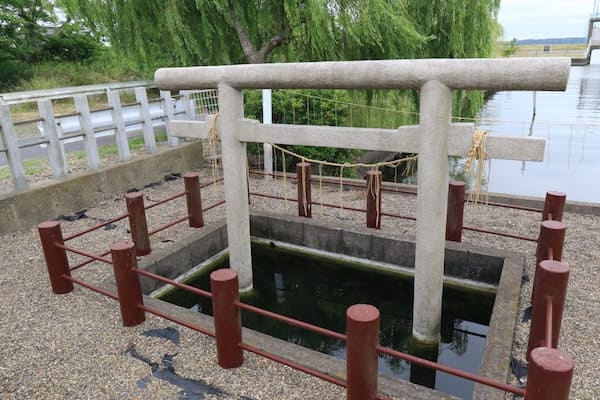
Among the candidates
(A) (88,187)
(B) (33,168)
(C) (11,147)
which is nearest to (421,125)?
(C) (11,147)

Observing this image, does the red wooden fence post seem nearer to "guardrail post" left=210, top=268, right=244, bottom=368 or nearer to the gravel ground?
the gravel ground

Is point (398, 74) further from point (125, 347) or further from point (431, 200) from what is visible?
point (125, 347)

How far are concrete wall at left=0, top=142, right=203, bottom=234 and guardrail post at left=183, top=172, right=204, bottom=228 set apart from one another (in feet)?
7.19

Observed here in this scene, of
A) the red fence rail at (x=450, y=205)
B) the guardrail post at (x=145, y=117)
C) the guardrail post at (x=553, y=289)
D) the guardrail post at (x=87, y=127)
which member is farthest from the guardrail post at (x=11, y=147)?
the guardrail post at (x=553, y=289)

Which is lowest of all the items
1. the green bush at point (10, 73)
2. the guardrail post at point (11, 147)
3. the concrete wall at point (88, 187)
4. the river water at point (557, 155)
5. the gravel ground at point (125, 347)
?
the river water at point (557, 155)

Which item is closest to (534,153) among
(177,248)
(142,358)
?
(142,358)

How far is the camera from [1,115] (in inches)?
249

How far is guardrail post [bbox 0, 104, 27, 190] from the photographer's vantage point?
20.9ft

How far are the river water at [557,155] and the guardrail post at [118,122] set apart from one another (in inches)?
254

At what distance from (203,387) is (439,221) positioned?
2.30m

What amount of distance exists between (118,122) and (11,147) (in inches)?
80.9

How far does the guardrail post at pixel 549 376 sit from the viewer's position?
2189 millimetres

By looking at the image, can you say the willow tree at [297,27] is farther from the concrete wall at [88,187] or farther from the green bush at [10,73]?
the green bush at [10,73]

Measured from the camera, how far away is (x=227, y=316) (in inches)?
135
